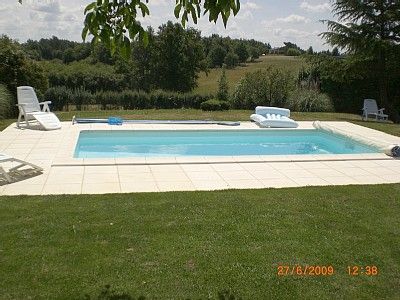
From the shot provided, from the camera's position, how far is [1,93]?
12.8m

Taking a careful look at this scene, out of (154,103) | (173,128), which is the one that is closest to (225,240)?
(173,128)

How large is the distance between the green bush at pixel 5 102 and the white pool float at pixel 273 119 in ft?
27.9

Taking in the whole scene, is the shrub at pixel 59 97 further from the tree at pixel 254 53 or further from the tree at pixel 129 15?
the tree at pixel 254 53

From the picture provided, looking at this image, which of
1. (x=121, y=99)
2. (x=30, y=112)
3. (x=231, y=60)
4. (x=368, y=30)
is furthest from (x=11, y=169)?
(x=231, y=60)

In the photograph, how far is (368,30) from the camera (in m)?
15.7

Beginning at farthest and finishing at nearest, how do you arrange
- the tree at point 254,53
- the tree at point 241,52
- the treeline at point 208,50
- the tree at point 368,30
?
the tree at point 254,53 < the tree at point 241,52 < the treeline at point 208,50 < the tree at point 368,30

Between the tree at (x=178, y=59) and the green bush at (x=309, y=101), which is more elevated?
the tree at (x=178, y=59)

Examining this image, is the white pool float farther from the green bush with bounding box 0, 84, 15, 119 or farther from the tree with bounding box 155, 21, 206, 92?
the tree with bounding box 155, 21, 206, 92

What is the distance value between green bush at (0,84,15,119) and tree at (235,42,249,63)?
32549mm

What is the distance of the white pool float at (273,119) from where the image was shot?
43.2 ft

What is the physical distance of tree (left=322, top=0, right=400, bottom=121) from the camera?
50.7 ft

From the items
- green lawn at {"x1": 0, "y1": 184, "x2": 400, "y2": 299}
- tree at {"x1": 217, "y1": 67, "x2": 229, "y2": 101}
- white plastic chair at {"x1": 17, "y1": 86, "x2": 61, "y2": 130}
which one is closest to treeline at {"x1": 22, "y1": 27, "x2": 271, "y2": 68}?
tree at {"x1": 217, "y1": 67, "x2": 229, "y2": 101}

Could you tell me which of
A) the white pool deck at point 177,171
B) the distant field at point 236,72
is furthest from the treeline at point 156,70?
the white pool deck at point 177,171

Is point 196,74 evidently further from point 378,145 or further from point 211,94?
point 378,145
